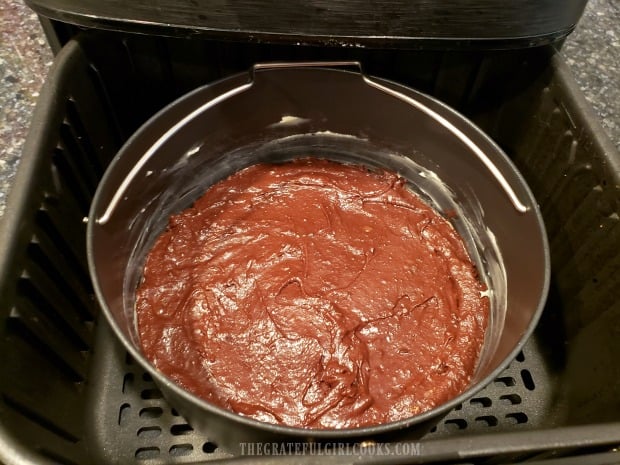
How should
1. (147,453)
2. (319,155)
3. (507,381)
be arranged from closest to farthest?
(147,453) → (507,381) → (319,155)

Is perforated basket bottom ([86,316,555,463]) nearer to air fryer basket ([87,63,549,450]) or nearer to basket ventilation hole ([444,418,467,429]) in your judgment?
basket ventilation hole ([444,418,467,429])

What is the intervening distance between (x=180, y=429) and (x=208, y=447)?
61 mm

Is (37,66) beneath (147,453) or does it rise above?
above

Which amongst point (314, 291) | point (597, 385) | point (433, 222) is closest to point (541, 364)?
point (597, 385)

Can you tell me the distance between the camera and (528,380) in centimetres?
101

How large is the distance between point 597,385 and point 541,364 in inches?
4.9

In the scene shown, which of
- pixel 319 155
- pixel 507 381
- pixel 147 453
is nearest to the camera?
pixel 147 453

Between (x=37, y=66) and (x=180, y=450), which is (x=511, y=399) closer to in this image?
(x=180, y=450)

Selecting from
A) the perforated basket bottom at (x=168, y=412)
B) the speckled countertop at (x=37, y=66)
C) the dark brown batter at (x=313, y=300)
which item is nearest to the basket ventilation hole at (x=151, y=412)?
the perforated basket bottom at (x=168, y=412)

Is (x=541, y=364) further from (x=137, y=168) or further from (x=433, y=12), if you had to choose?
(x=137, y=168)

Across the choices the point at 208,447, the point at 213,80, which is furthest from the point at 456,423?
the point at 213,80

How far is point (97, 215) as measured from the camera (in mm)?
790

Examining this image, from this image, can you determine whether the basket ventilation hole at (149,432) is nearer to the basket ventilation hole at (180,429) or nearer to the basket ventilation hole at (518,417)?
the basket ventilation hole at (180,429)

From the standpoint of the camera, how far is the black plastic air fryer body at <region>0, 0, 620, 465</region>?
786mm
